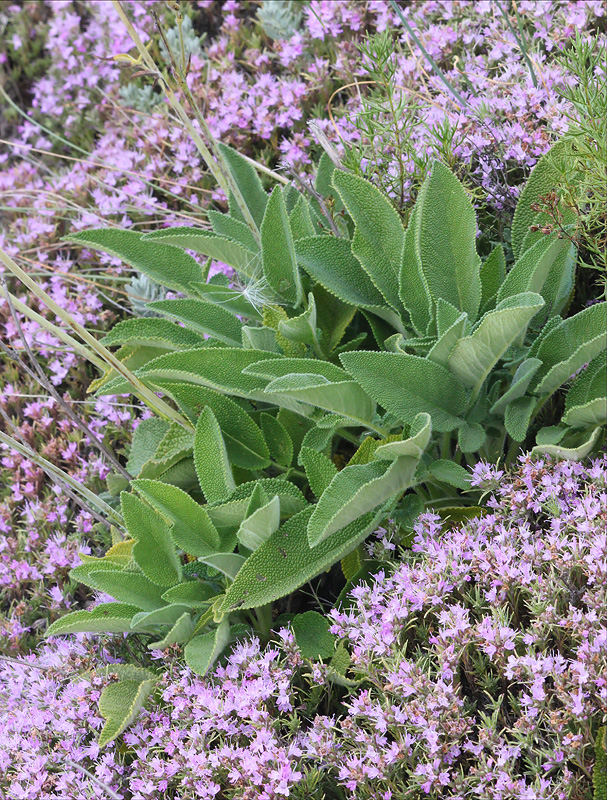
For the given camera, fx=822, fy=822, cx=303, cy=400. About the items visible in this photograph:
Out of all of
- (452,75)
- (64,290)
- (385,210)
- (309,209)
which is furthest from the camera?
(64,290)

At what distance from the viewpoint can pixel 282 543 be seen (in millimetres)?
2129

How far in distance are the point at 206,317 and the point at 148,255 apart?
1.02 ft

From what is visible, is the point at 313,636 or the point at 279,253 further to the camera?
the point at 279,253

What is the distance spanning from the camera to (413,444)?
6.44 ft

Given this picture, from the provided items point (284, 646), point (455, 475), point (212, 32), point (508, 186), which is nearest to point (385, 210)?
point (508, 186)

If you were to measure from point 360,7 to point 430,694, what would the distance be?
11.2 feet

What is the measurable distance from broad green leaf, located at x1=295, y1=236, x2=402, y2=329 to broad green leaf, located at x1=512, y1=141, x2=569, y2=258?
458mm

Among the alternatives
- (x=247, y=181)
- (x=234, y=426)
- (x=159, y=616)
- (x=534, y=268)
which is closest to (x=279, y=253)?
(x=247, y=181)

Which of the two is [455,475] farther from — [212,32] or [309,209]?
[212,32]

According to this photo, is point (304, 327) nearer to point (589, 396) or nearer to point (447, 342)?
point (447, 342)

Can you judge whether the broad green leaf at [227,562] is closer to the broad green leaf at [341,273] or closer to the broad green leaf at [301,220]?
the broad green leaf at [341,273]

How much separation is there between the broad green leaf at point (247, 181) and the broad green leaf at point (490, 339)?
3.38 ft

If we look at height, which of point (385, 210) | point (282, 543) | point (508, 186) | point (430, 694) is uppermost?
point (385, 210)

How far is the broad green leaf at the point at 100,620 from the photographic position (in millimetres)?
2217
